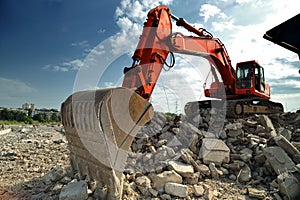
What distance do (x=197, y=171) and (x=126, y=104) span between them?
1.86m

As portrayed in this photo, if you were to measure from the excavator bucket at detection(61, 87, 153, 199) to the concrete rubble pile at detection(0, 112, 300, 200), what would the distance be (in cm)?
23

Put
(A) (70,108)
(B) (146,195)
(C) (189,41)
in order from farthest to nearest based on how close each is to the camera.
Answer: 1. (C) (189,41)
2. (A) (70,108)
3. (B) (146,195)

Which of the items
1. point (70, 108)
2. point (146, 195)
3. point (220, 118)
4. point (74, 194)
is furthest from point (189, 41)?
point (74, 194)

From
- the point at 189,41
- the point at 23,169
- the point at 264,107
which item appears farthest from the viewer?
the point at 264,107

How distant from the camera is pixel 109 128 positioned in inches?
116

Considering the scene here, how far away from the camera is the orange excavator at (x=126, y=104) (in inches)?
117

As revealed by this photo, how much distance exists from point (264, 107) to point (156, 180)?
282 inches

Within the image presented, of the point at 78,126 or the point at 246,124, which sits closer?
the point at 78,126

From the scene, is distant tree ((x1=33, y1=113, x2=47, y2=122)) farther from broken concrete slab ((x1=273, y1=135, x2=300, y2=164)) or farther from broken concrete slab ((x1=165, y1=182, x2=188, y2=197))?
broken concrete slab ((x1=273, y1=135, x2=300, y2=164))

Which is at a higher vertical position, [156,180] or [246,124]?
[246,124]

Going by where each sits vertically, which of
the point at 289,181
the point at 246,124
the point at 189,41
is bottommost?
the point at 289,181

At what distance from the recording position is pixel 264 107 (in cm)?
918

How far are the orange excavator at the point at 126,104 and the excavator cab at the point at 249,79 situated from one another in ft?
0.12

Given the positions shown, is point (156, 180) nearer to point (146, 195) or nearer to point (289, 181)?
point (146, 195)
